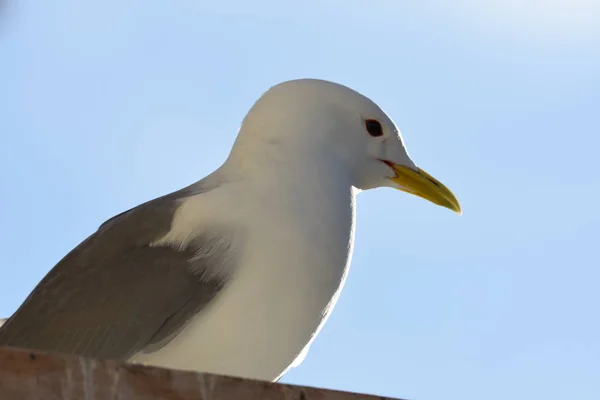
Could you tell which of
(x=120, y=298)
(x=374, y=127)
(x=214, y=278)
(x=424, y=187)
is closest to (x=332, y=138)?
(x=374, y=127)

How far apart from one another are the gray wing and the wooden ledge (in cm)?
97

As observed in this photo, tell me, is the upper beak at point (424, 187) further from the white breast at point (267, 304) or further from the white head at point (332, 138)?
the white breast at point (267, 304)

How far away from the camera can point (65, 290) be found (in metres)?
2.68

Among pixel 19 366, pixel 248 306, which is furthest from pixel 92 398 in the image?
pixel 248 306

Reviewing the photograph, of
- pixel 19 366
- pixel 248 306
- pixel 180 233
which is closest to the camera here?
pixel 19 366

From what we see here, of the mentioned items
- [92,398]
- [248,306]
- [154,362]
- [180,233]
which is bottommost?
[92,398]

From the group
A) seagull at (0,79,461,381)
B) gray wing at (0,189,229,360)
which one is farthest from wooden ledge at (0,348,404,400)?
gray wing at (0,189,229,360)

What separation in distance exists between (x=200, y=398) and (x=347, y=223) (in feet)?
4.14

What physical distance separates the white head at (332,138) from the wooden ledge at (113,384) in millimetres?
1338

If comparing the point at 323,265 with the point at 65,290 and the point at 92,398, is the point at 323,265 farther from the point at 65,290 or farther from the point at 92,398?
the point at 92,398

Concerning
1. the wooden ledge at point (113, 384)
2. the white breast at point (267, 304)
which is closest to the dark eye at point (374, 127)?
the white breast at point (267, 304)

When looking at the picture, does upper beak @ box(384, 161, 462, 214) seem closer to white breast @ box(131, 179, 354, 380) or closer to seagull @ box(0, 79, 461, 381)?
seagull @ box(0, 79, 461, 381)

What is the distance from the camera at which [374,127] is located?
10.5 ft

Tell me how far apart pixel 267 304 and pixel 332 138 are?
2.32 feet
